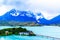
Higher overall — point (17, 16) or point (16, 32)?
point (17, 16)

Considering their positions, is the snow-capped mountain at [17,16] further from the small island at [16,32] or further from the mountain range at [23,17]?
the small island at [16,32]

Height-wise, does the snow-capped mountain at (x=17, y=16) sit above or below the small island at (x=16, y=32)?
above

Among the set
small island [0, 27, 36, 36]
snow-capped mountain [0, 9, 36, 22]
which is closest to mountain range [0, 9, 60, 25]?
snow-capped mountain [0, 9, 36, 22]

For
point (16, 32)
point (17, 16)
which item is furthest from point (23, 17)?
point (16, 32)

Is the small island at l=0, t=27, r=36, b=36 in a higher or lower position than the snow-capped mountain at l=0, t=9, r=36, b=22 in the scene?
lower

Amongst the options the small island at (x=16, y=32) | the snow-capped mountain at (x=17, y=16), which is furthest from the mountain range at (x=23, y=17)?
the small island at (x=16, y=32)

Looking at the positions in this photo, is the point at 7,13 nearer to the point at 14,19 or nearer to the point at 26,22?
the point at 14,19

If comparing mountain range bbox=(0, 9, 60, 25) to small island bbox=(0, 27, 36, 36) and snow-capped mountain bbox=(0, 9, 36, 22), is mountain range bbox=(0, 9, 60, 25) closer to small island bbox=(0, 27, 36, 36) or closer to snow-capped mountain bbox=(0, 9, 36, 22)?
snow-capped mountain bbox=(0, 9, 36, 22)

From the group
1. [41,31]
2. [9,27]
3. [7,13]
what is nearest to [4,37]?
[9,27]

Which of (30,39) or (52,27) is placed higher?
(52,27)

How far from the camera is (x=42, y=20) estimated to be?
521 cm

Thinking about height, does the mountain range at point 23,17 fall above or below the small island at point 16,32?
above

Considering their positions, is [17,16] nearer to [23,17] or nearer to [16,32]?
[23,17]

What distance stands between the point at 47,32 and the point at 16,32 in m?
0.97
